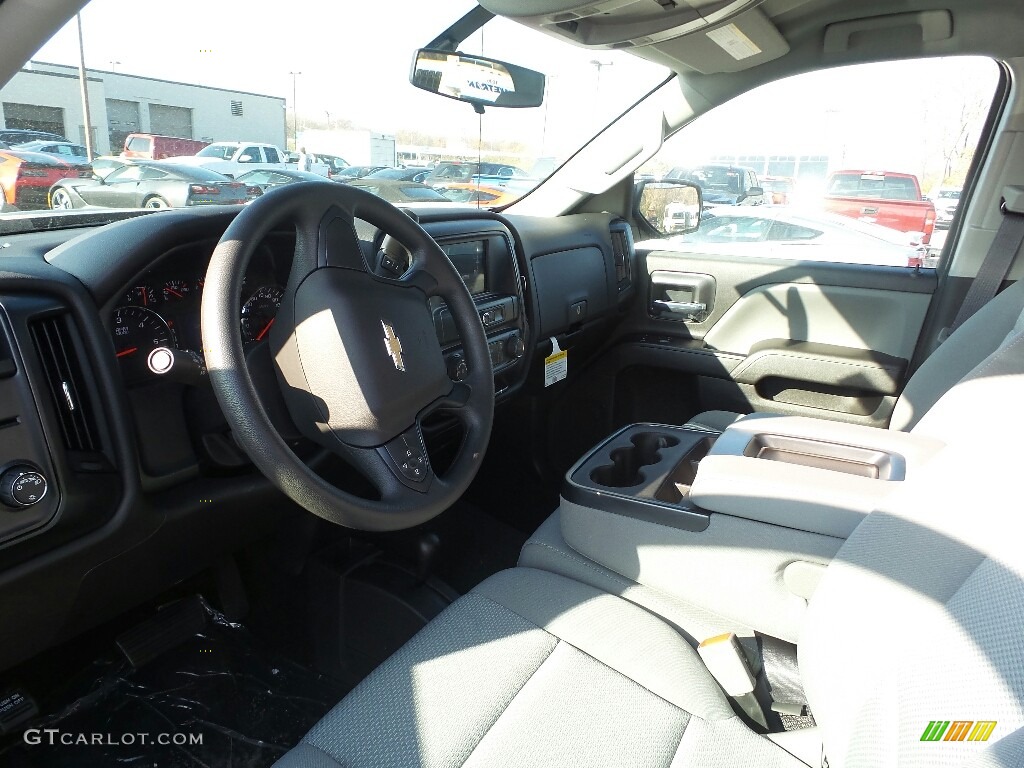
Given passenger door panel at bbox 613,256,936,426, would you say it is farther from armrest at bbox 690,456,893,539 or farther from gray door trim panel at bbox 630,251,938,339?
armrest at bbox 690,456,893,539

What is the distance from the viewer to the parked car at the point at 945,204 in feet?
8.25

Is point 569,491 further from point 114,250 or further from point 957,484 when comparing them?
point 114,250

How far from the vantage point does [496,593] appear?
146cm

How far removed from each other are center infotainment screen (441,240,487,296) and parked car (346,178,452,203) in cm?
17

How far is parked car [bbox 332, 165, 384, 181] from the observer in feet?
5.66

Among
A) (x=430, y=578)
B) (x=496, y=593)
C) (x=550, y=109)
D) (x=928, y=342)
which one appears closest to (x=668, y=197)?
(x=550, y=109)

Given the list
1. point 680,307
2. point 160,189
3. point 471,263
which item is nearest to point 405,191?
point 471,263

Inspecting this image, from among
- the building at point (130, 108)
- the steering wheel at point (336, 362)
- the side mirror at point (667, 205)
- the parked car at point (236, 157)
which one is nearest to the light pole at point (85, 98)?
the building at point (130, 108)

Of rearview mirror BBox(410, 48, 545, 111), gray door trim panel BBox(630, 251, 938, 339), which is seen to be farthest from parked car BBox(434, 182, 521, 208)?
gray door trim panel BBox(630, 251, 938, 339)

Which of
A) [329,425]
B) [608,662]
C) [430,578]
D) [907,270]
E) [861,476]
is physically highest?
[907,270]

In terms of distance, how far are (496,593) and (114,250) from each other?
0.89 m

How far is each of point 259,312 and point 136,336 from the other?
0.71 ft

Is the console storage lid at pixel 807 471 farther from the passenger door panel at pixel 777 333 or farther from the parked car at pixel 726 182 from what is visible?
the parked car at pixel 726 182

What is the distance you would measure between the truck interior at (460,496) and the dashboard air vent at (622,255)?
0.39 meters
